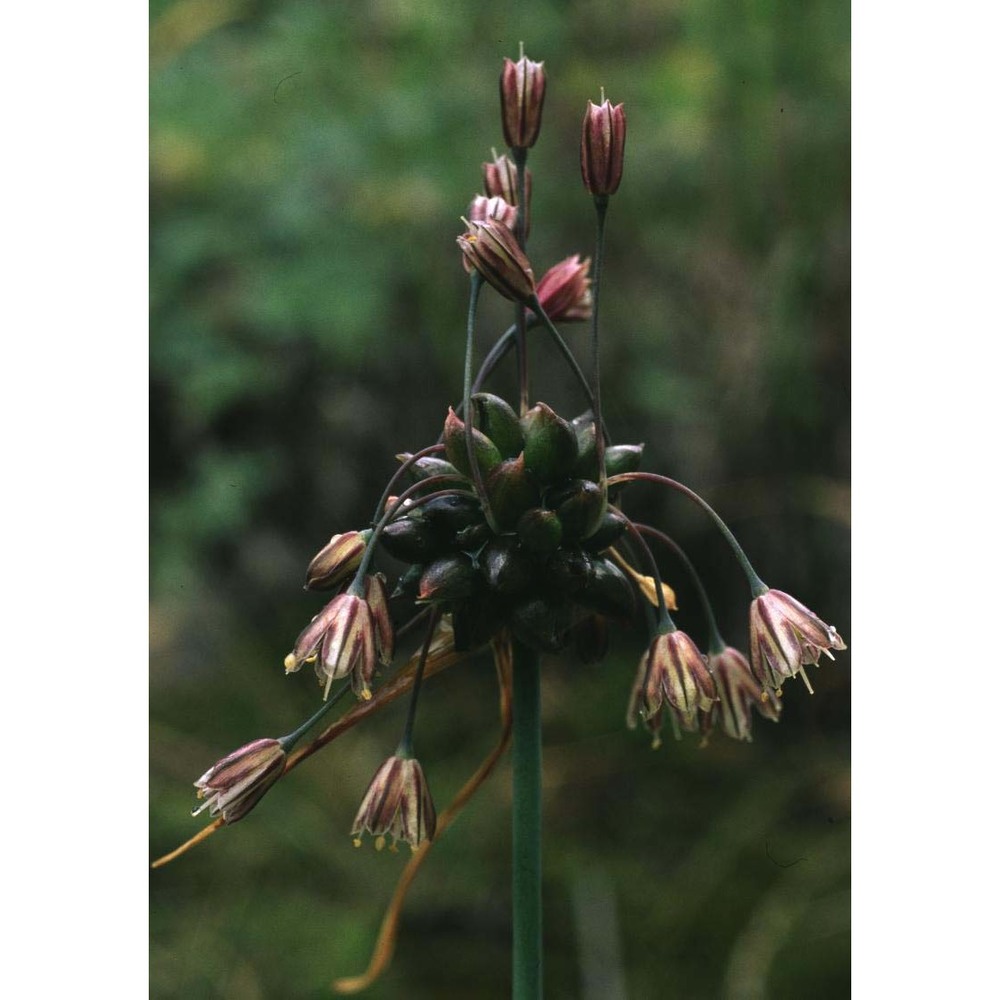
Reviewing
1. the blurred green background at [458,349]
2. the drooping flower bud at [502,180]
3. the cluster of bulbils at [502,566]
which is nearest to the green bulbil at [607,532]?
the cluster of bulbils at [502,566]

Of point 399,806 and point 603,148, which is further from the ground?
point 603,148

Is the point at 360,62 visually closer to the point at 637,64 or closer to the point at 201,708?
the point at 637,64

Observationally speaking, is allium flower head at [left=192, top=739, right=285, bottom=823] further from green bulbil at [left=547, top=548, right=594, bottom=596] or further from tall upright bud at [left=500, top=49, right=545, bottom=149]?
tall upright bud at [left=500, top=49, right=545, bottom=149]

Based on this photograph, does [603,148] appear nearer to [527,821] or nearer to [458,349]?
[527,821]

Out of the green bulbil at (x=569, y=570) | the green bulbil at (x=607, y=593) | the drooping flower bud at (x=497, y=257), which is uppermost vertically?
the drooping flower bud at (x=497, y=257)

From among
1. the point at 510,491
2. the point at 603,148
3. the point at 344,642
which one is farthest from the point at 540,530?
the point at 603,148

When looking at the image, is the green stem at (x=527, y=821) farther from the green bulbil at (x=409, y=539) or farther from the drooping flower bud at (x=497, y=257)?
the drooping flower bud at (x=497, y=257)

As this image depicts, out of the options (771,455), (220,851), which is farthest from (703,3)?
(220,851)

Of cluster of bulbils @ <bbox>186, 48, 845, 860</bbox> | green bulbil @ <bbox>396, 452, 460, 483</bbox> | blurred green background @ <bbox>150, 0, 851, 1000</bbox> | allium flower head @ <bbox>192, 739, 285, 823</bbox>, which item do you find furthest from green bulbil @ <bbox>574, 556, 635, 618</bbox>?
blurred green background @ <bbox>150, 0, 851, 1000</bbox>
